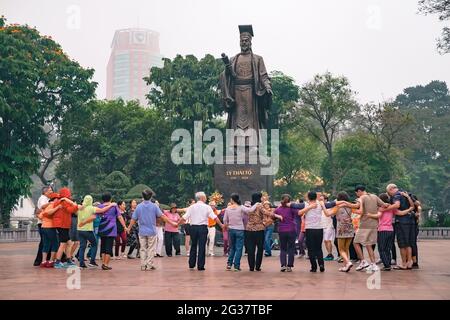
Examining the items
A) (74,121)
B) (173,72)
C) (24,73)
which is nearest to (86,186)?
(74,121)

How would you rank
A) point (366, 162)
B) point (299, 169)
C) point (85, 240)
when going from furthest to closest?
point (299, 169), point (366, 162), point (85, 240)

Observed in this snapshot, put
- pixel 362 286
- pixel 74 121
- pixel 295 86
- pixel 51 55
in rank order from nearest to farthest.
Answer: pixel 362 286 → pixel 51 55 → pixel 74 121 → pixel 295 86

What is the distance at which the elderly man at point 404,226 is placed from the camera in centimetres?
1513

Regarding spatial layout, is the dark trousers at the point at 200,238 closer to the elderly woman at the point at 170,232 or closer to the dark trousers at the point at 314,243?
the dark trousers at the point at 314,243

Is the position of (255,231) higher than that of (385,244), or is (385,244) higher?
(255,231)

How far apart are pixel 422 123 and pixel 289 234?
62785 millimetres

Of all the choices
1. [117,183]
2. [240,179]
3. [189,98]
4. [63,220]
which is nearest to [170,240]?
[240,179]

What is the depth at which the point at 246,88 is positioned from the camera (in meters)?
26.6

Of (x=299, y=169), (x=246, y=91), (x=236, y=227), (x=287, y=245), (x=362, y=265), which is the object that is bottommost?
(x=362, y=265)

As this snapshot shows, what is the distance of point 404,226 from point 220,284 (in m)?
5.70

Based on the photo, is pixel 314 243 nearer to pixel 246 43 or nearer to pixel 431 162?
pixel 246 43

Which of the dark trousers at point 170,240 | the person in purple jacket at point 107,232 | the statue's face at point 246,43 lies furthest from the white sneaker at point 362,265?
the statue's face at point 246,43
